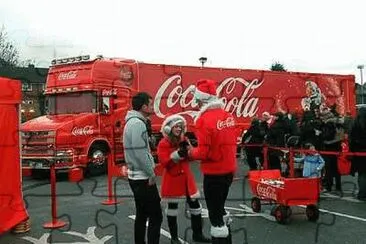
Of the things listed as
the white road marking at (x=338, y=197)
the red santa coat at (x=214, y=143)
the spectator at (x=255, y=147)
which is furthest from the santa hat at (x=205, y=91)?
the spectator at (x=255, y=147)

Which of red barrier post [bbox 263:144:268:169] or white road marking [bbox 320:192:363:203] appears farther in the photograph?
red barrier post [bbox 263:144:268:169]

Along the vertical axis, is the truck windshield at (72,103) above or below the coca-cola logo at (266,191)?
above

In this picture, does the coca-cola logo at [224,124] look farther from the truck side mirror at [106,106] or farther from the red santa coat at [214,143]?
the truck side mirror at [106,106]

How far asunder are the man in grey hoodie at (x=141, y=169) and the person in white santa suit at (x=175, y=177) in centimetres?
65

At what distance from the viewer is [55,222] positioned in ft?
25.7

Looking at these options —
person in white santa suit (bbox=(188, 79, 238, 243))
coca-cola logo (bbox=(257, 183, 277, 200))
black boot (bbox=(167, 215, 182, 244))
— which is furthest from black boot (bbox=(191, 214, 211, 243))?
coca-cola logo (bbox=(257, 183, 277, 200))

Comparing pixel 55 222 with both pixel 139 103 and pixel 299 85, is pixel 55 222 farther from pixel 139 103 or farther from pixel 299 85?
pixel 299 85

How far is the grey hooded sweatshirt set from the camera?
211 inches

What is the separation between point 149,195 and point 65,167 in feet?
29.7

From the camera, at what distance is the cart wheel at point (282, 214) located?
7.38 metres

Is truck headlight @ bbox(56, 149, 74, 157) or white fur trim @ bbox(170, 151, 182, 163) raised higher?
white fur trim @ bbox(170, 151, 182, 163)

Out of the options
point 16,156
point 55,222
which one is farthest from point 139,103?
point 55,222

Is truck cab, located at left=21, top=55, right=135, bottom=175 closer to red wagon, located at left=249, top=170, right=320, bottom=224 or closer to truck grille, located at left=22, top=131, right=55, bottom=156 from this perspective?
truck grille, located at left=22, top=131, right=55, bottom=156

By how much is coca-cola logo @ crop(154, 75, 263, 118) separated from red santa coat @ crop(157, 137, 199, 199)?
10.3 meters
